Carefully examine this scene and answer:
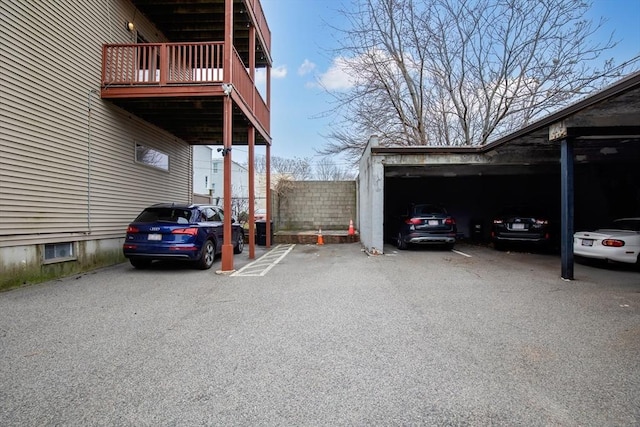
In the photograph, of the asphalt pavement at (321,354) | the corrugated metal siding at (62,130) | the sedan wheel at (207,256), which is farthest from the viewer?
the sedan wheel at (207,256)

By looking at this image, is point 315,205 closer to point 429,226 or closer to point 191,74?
point 429,226

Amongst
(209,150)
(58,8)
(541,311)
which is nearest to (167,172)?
(58,8)

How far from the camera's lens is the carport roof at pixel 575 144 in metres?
5.85

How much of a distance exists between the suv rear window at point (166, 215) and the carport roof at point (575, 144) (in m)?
5.73

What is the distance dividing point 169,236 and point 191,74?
13.6ft

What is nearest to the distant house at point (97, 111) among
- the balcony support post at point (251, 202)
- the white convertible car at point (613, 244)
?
the balcony support post at point (251, 202)

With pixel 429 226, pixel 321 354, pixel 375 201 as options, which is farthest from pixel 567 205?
pixel 321 354

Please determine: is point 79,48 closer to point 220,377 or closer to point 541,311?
point 220,377

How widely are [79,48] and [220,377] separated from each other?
26.8 feet

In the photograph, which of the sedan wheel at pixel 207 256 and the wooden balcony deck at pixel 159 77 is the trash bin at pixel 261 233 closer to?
the sedan wheel at pixel 207 256

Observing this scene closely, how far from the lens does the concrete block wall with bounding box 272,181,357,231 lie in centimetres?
1728

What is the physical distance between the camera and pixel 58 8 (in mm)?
7117

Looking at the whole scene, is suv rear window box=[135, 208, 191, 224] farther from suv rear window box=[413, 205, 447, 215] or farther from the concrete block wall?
the concrete block wall

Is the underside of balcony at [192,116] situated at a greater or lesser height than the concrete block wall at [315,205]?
greater
